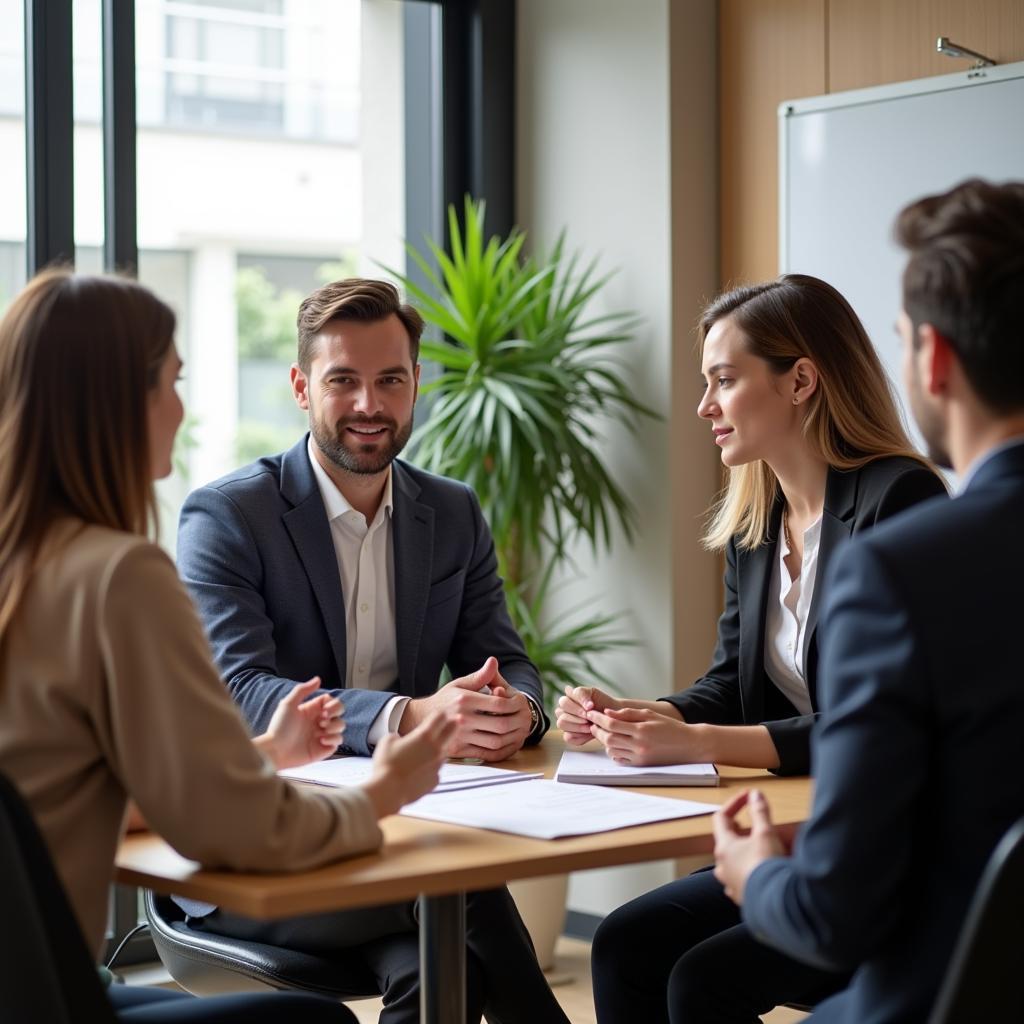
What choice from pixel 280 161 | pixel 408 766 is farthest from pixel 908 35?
pixel 408 766

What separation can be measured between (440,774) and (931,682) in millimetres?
943

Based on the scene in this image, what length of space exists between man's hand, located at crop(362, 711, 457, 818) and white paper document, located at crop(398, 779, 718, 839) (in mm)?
86

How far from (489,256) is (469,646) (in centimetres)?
154

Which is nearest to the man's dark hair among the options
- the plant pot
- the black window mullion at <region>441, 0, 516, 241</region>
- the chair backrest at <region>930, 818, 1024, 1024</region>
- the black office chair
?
the chair backrest at <region>930, 818, 1024, 1024</region>

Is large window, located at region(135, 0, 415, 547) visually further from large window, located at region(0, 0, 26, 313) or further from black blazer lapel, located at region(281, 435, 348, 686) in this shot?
black blazer lapel, located at region(281, 435, 348, 686)

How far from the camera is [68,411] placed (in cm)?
156

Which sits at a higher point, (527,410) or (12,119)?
(12,119)

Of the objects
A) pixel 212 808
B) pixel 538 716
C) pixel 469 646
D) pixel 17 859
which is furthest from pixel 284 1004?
pixel 469 646

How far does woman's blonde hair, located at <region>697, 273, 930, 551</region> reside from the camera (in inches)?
99.9

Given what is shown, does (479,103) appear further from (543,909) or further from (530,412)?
(543,909)

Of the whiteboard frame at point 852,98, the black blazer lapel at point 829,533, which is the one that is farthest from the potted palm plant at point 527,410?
the black blazer lapel at point 829,533

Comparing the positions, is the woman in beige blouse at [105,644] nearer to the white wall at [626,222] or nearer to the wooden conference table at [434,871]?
the wooden conference table at [434,871]

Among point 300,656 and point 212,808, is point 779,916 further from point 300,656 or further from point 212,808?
point 300,656

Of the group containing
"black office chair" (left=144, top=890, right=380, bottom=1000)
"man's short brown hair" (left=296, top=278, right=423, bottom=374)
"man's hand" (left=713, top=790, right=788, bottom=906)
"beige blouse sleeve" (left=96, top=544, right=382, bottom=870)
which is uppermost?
"man's short brown hair" (left=296, top=278, right=423, bottom=374)
